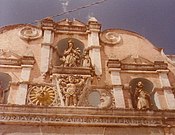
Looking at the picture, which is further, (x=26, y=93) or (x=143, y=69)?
(x=143, y=69)

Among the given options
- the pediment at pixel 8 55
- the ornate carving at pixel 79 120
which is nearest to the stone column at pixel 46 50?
the pediment at pixel 8 55

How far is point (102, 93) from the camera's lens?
11406 mm

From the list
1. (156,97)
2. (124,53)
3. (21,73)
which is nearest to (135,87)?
(156,97)

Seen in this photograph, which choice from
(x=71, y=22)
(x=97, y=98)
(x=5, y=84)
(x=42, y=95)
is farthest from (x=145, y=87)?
(x=5, y=84)

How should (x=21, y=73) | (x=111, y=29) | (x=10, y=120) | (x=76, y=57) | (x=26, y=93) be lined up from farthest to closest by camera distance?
1. (x=111, y=29)
2. (x=76, y=57)
3. (x=21, y=73)
4. (x=26, y=93)
5. (x=10, y=120)

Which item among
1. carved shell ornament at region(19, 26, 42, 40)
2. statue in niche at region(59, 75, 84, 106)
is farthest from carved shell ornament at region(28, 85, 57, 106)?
carved shell ornament at region(19, 26, 42, 40)

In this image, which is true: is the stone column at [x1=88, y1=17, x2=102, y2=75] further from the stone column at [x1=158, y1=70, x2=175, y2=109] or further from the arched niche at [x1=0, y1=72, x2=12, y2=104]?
the arched niche at [x1=0, y1=72, x2=12, y2=104]

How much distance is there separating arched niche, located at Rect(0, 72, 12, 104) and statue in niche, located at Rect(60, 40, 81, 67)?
1823mm

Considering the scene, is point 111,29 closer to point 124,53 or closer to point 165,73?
point 124,53

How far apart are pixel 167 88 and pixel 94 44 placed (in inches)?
118

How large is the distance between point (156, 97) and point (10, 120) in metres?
4.56

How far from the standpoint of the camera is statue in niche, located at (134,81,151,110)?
11098 millimetres

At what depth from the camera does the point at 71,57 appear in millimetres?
12477

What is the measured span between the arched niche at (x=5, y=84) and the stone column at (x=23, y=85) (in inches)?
17.9
